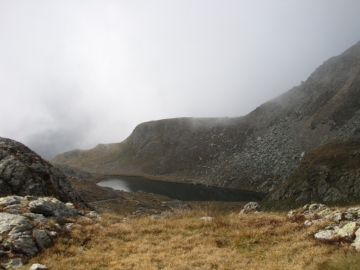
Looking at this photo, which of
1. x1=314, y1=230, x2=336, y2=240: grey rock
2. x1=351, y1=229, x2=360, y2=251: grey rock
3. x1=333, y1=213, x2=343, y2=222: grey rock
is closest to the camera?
x1=351, y1=229, x2=360, y2=251: grey rock

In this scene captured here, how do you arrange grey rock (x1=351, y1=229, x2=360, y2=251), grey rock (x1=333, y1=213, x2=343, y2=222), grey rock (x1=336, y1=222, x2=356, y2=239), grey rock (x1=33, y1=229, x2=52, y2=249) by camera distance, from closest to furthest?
grey rock (x1=351, y1=229, x2=360, y2=251) < grey rock (x1=336, y1=222, x2=356, y2=239) < grey rock (x1=33, y1=229, x2=52, y2=249) < grey rock (x1=333, y1=213, x2=343, y2=222)

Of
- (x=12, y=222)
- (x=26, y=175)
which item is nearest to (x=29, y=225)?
(x=12, y=222)

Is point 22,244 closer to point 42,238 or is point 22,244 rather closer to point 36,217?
point 42,238

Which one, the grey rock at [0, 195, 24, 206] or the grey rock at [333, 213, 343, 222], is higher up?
the grey rock at [0, 195, 24, 206]

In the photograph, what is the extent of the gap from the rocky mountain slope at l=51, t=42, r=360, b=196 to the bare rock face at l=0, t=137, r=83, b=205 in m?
70.0

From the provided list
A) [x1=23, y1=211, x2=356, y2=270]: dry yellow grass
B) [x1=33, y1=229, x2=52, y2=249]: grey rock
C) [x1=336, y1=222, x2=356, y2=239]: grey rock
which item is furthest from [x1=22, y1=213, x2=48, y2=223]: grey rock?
[x1=336, y1=222, x2=356, y2=239]: grey rock

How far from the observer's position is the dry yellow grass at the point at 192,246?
1034 cm

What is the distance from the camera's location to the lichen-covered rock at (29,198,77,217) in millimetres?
15789

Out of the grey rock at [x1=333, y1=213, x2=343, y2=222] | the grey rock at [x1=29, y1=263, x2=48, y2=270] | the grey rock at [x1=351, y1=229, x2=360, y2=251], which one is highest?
the grey rock at [x1=29, y1=263, x2=48, y2=270]

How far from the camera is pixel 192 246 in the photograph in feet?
42.3

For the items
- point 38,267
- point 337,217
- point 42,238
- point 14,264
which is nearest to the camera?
point 38,267

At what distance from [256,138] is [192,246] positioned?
11999 cm

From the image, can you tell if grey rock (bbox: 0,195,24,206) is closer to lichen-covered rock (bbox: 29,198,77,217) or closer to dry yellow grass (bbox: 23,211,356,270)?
lichen-covered rock (bbox: 29,198,77,217)

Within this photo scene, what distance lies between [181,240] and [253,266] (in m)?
5.01
